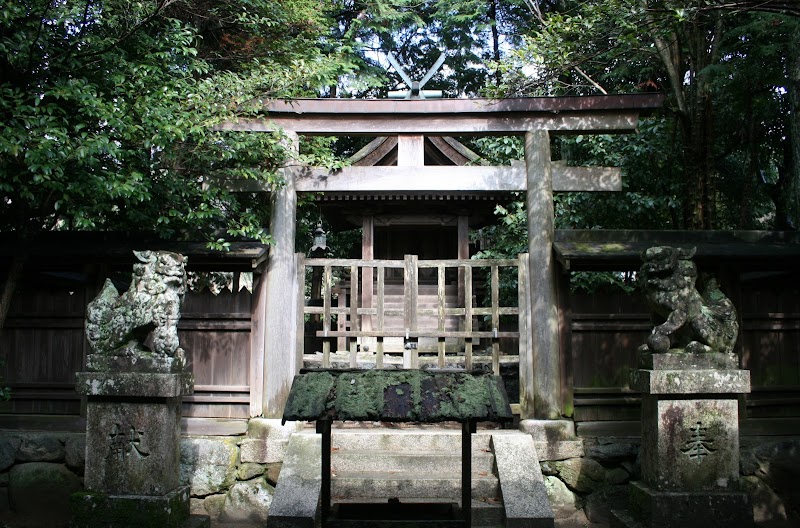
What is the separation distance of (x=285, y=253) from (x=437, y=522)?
4.70 metres

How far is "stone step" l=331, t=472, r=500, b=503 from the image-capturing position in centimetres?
788

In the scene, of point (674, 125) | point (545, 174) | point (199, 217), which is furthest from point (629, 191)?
point (199, 217)

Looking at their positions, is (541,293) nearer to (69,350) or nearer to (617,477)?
(617,477)

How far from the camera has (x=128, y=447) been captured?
6934mm

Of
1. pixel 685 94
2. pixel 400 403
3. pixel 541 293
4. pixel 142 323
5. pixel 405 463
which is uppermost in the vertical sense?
pixel 685 94

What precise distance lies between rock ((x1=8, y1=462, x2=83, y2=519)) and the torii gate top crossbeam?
5100 millimetres

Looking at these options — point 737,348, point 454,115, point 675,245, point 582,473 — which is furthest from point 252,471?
point 737,348

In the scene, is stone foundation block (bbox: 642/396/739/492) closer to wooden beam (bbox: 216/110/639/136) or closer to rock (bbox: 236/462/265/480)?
wooden beam (bbox: 216/110/639/136)

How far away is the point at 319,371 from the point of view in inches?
248

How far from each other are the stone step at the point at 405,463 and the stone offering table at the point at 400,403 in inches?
79.8

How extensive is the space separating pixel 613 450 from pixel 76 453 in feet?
23.2

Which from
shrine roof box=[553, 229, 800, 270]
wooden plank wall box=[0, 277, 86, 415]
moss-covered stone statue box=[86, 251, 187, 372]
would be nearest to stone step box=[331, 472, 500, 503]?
moss-covered stone statue box=[86, 251, 187, 372]

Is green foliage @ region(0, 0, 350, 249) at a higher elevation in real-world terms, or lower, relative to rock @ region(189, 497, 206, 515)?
higher

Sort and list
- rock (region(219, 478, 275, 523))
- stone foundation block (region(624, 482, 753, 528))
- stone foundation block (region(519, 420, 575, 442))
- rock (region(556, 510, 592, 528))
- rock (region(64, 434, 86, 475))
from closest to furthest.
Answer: stone foundation block (region(624, 482, 753, 528)), rock (region(556, 510, 592, 528)), rock (region(219, 478, 275, 523)), rock (region(64, 434, 86, 475)), stone foundation block (region(519, 420, 575, 442))
